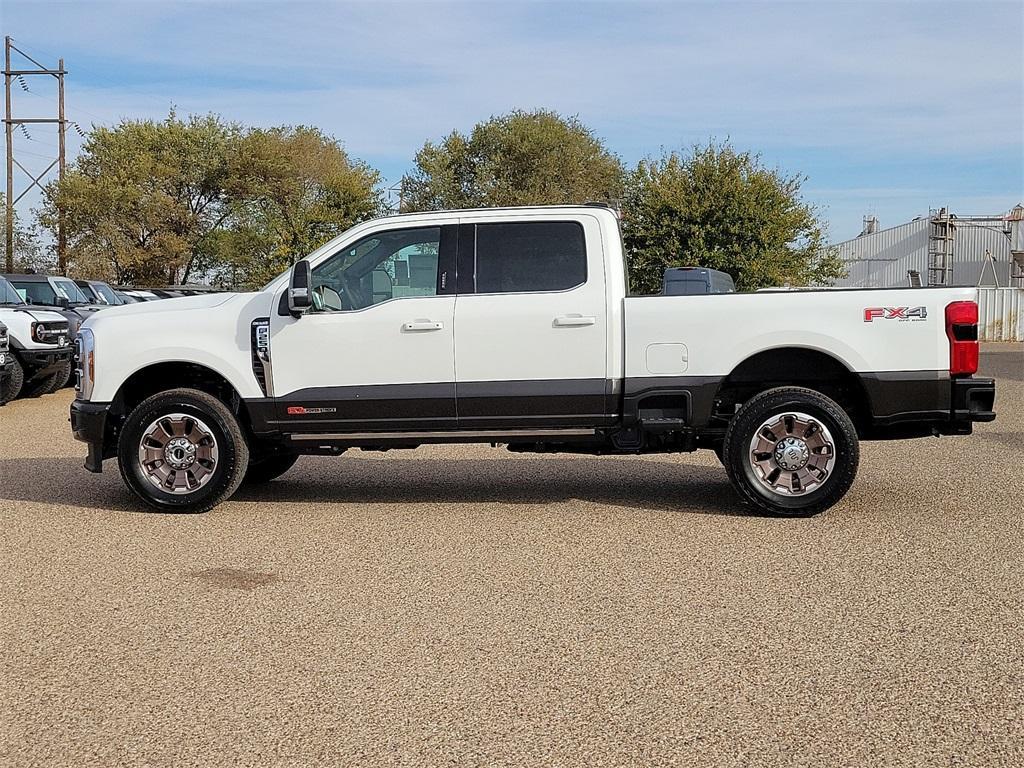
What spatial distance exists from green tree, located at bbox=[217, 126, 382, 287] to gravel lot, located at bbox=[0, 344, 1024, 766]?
142ft

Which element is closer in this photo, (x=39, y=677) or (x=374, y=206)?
(x=39, y=677)

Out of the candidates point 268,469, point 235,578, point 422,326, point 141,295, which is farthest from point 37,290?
point 235,578

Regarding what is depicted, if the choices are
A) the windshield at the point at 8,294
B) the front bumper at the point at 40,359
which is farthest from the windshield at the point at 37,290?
the front bumper at the point at 40,359

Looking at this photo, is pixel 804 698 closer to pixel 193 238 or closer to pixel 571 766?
pixel 571 766

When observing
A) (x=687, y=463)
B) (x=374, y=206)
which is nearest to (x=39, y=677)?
(x=687, y=463)

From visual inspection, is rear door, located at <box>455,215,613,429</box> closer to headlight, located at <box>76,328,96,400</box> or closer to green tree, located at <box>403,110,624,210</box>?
headlight, located at <box>76,328,96,400</box>

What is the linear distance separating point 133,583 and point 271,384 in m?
2.29

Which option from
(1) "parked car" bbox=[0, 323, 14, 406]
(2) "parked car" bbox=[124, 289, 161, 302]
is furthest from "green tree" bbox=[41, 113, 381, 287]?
(1) "parked car" bbox=[0, 323, 14, 406]

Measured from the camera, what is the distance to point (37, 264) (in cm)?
5269

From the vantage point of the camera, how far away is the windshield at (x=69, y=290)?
2260cm

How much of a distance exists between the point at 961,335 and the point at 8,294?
16039 mm

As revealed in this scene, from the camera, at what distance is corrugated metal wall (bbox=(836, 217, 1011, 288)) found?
2114 inches

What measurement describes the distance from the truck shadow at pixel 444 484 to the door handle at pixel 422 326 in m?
1.42

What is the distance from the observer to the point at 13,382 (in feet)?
55.6
